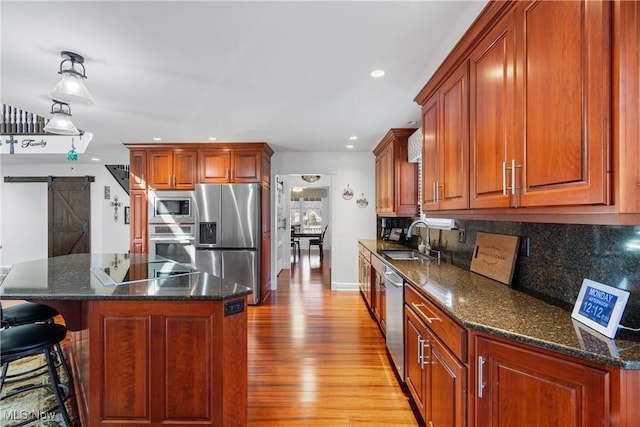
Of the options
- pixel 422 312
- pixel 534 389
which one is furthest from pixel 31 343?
pixel 534 389

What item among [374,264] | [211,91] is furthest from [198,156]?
[374,264]

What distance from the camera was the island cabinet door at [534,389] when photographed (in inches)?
36.7

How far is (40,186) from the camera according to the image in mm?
6289

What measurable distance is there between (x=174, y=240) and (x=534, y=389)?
4.36 m

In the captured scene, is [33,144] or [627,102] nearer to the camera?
[627,102]

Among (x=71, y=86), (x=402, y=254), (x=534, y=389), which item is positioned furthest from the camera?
(x=402, y=254)

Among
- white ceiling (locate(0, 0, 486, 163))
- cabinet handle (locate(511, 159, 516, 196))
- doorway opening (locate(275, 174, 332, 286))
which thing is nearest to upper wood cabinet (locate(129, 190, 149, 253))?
white ceiling (locate(0, 0, 486, 163))

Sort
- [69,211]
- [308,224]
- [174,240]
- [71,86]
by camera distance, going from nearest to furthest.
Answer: [71,86] → [174,240] → [69,211] → [308,224]

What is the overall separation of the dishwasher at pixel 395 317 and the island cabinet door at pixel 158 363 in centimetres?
126

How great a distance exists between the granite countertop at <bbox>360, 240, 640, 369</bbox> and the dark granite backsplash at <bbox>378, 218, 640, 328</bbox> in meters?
0.12

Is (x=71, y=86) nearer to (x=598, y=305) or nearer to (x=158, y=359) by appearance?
(x=158, y=359)

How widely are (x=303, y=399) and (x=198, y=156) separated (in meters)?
3.52

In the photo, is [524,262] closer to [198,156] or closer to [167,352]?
[167,352]

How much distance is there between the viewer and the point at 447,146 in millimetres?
2057
